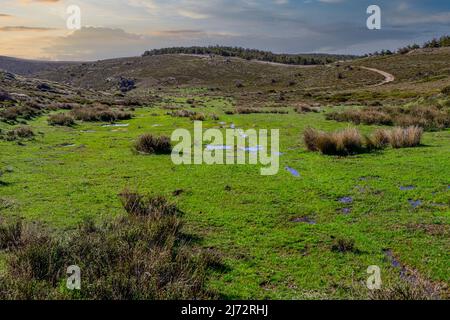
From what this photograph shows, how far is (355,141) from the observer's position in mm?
17281

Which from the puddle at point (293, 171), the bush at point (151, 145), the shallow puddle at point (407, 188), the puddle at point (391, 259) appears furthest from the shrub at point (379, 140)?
the puddle at point (391, 259)

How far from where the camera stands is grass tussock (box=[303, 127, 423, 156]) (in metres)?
17.0

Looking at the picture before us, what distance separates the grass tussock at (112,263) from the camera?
229 inches

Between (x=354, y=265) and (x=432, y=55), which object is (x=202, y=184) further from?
(x=432, y=55)

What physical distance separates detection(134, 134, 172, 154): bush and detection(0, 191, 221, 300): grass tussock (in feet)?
33.4

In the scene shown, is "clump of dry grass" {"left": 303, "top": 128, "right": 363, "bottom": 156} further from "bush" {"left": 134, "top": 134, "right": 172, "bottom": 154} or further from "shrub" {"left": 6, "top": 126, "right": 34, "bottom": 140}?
"shrub" {"left": 6, "top": 126, "right": 34, "bottom": 140}

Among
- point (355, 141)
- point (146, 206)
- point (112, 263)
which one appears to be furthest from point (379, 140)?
point (112, 263)

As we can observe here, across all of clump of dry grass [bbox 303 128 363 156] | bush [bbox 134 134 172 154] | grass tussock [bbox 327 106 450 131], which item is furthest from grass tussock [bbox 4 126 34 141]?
grass tussock [bbox 327 106 450 131]

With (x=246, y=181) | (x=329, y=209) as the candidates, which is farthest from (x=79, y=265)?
(x=246, y=181)

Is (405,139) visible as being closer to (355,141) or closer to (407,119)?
(355,141)

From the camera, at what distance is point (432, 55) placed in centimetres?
10788

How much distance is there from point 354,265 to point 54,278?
208 inches

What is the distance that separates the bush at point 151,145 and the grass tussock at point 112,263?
10.2 m

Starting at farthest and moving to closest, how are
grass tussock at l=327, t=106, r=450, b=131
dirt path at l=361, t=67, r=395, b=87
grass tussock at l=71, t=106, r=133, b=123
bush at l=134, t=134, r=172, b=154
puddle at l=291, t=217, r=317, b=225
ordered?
dirt path at l=361, t=67, r=395, b=87, grass tussock at l=71, t=106, r=133, b=123, grass tussock at l=327, t=106, r=450, b=131, bush at l=134, t=134, r=172, b=154, puddle at l=291, t=217, r=317, b=225
